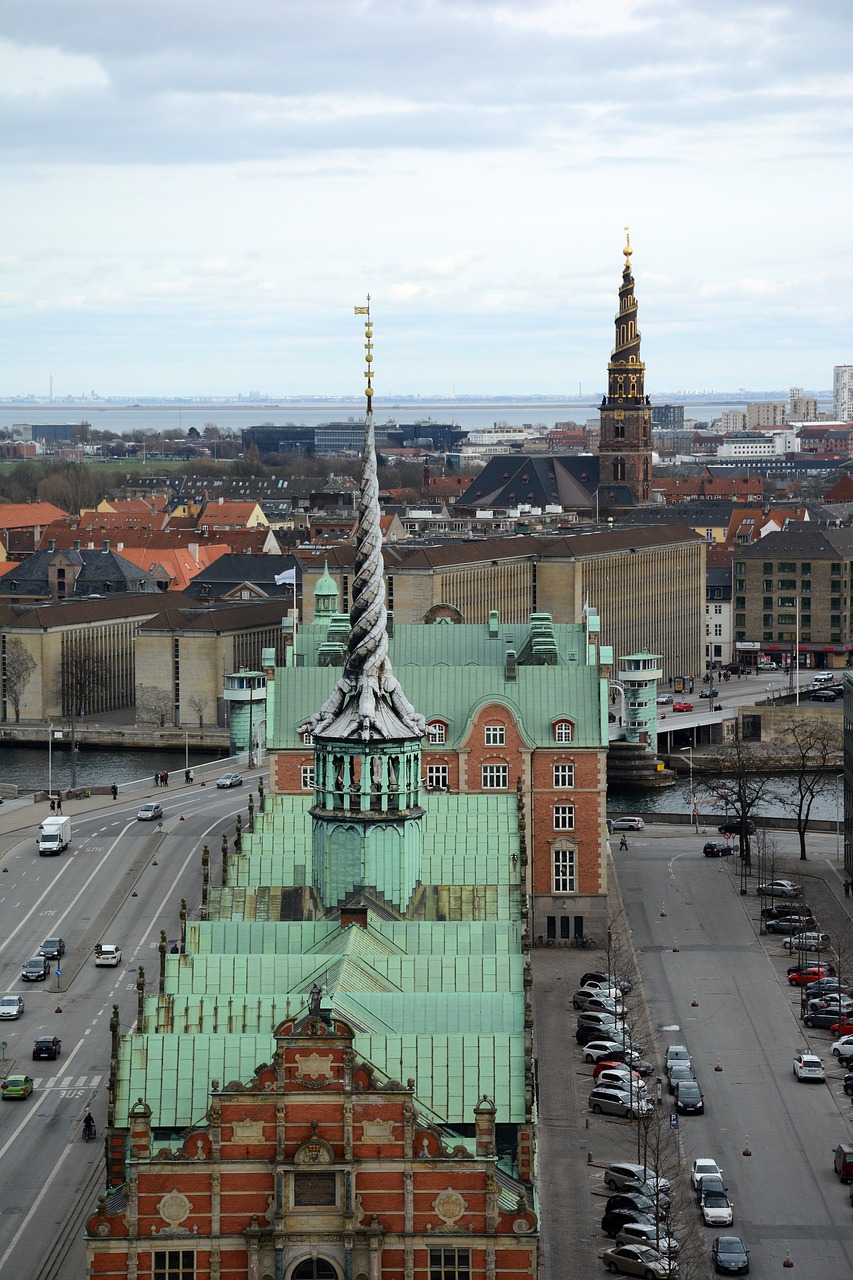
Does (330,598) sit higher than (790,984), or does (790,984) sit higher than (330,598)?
(330,598)

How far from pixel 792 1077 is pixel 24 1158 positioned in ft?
77.2

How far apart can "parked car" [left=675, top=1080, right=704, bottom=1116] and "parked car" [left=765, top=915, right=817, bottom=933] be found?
2533 cm

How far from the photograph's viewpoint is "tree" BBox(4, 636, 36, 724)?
195 m

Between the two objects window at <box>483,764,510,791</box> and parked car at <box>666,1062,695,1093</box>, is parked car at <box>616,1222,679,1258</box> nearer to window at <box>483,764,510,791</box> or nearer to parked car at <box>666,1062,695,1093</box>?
parked car at <box>666,1062,695,1093</box>

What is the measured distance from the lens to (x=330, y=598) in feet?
414

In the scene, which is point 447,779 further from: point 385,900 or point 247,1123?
point 247,1123

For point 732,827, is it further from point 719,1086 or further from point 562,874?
point 719,1086

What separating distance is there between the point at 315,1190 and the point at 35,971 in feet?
157

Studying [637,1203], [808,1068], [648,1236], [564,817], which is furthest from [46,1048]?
[564,817]

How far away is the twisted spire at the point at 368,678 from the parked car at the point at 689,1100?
838 inches

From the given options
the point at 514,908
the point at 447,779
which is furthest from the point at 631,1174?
the point at 447,779

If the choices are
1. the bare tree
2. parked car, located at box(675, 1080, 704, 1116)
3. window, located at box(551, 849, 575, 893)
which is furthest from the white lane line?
the bare tree

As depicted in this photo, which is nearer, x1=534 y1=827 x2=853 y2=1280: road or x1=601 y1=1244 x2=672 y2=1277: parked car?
x1=601 y1=1244 x2=672 y2=1277: parked car

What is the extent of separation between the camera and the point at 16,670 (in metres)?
195
